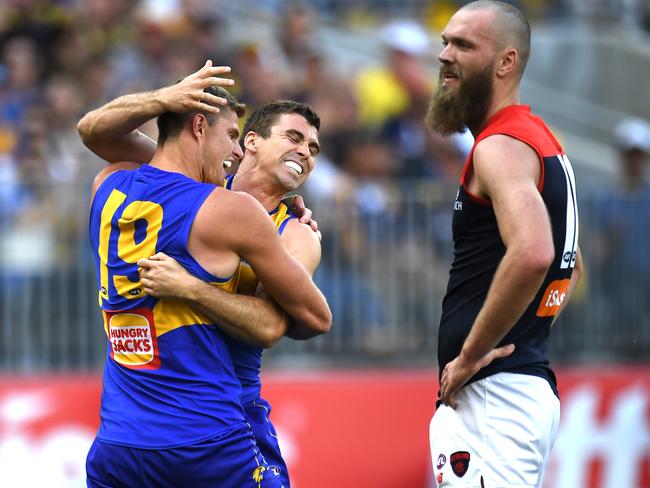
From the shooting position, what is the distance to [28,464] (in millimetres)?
8969

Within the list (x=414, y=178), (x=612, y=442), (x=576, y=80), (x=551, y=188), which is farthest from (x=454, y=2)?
(x=551, y=188)

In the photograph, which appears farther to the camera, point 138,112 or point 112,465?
point 138,112

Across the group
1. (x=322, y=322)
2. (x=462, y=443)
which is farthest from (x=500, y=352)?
(x=322, y=322)

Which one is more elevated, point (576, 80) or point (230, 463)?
point (576, 80)

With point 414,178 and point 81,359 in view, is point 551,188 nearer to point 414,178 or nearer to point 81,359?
point 81,359

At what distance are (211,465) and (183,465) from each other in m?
0.12

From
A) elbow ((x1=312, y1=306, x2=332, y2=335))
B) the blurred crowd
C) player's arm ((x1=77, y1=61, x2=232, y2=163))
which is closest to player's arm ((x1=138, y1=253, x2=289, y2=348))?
elbow ((x1=312, y1=306, x2=332, y2=335))

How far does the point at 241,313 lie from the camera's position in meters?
4.77

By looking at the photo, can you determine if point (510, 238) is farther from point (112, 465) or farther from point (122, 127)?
point (112, 465)

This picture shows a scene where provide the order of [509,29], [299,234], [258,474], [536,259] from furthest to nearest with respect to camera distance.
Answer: [299,234]
[509,29]
[258,474]
[536,259]

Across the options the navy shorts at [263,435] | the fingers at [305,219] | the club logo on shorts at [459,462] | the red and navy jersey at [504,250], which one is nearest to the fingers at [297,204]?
the fingers at [305,219]

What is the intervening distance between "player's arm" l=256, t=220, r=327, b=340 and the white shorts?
719mm

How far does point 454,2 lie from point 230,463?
1022 cm

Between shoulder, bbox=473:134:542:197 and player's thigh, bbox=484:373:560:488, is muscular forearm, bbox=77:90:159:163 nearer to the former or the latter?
shoulder, bbox=473:134:542:197
